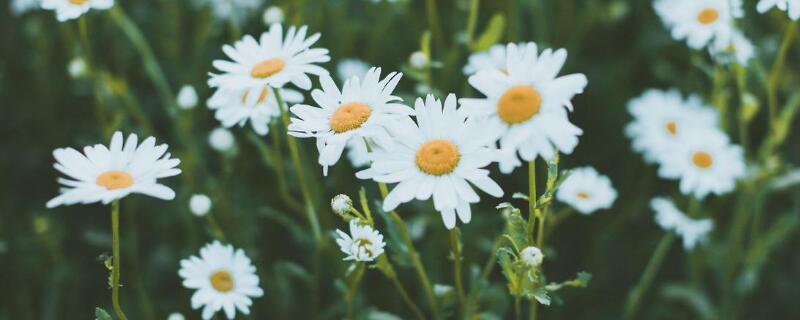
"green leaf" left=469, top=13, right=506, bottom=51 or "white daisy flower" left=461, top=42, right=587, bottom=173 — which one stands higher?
"green leaf" left=469, top=13, right=506, bottom=51

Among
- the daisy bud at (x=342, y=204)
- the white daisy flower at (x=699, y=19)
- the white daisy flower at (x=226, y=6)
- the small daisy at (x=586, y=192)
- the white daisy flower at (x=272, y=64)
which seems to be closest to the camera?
the daisy bud at (x=342, y=204)

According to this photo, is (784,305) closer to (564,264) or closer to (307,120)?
(564,264)

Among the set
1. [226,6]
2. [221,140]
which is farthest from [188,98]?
[226,6]

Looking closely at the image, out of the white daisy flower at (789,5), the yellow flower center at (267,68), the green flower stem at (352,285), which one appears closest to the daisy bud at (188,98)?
the yellow flower center at (267,68)

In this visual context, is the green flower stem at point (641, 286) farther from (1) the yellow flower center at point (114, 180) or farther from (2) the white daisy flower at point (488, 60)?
(1) the yellow flower center at point (114, 180)

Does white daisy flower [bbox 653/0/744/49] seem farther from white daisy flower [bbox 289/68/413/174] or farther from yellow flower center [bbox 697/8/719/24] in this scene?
white daisy flower [bbox 289/68/413/174]

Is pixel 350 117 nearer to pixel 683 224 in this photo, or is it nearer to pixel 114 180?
pixel 114 180

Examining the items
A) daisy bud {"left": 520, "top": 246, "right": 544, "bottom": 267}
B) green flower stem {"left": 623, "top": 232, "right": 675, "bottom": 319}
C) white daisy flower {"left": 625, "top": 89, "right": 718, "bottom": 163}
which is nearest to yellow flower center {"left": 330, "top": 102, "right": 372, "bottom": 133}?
daisy bud {"left": 520, "top": 246, "right": 544, "bottom": 267}
